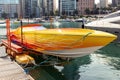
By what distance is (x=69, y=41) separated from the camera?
18.0 m

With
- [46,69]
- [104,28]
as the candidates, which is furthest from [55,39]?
[104,28]

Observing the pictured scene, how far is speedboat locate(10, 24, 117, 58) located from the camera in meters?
17.3

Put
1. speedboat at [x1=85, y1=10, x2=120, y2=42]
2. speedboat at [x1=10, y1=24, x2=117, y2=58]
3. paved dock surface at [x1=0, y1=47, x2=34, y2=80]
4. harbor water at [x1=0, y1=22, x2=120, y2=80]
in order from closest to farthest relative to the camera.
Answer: paved dock surface at [x1=0, y1=47, x2=34, y2=80] → speedboat at [x1=10, y1=24, x2=117, y2=58] → harbor water at [x1=0, y1=22, x2=120, y2=80] → speedboat at [x1=85, y1=10, x2=120, y2=42]

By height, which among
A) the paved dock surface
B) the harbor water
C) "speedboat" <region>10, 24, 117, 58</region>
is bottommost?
the harbor water

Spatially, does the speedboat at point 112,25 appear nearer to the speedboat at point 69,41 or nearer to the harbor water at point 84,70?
the harbor water at point 84,70

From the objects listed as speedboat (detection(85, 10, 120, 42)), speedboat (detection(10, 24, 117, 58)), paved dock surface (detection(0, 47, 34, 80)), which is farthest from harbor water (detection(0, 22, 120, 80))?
speedboat (detection(85, 10, 120, 42))

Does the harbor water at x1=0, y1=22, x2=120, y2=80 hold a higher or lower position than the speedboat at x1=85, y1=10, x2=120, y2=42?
lower

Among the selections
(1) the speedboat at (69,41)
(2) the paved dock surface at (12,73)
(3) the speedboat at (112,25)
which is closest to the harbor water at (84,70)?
(1) the speedboat at (69,41)

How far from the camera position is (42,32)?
1984 centimetres

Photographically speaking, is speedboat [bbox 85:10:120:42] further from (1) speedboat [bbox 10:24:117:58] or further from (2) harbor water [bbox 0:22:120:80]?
(1) speedboat [bbox 10:24:117:58]

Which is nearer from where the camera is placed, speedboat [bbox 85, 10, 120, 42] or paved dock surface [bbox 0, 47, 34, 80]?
paved dock surface [bbox 0, 47, 34, 80]

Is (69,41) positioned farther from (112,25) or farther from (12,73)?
(112,25)

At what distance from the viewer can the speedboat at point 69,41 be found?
683 inches

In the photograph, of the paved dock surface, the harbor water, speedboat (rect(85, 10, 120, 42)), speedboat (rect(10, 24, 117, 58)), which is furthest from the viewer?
speedboat (rect(85, 10, 120, 42))
